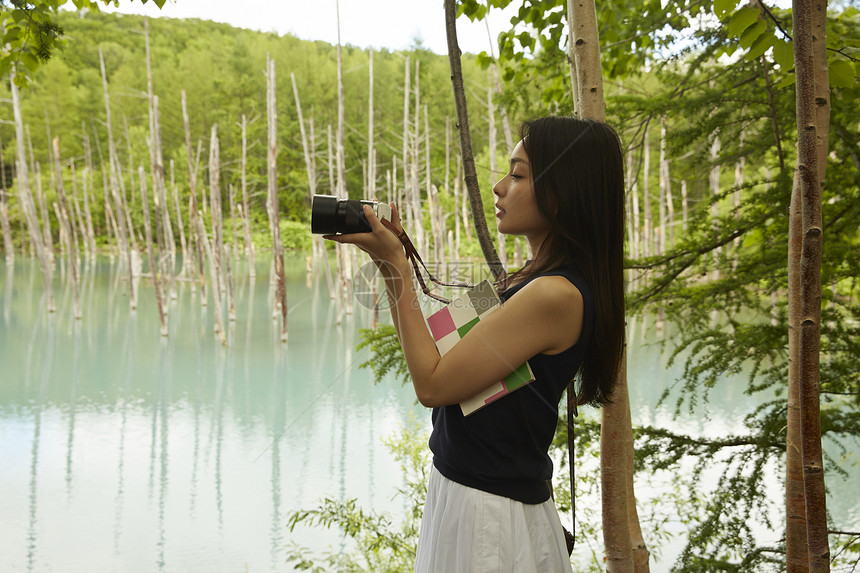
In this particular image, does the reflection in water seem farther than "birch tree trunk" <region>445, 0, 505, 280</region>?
Yes

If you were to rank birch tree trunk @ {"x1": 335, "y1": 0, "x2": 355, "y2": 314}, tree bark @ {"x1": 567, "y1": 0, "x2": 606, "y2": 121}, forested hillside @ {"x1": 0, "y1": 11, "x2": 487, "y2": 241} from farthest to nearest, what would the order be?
forested hillside @ {"x1": 0, "y1": 11, "x2": 487, "y2": 241} < birch tree trunk @ {"x1": 335, "y1": 0, "x2": 355, "y2": 314} < tree bark @ {"x1": 567, "y1": 0, "x2": 606, "y2": 121}

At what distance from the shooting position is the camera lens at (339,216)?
0.73 m

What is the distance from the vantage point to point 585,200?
763 millimetres

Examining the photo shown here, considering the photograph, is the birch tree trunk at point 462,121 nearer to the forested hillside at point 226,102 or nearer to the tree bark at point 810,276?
the tree bark at point 810,276

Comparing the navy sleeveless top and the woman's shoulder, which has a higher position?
the woman's shoulder

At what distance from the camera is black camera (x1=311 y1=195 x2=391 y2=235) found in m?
0.73

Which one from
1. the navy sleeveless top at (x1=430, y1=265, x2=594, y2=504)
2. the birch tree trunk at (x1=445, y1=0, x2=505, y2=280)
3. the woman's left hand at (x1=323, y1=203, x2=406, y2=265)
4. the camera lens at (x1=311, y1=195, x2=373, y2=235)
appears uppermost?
the birch tree trunk at (x1=445, y1=0, x2=505, y2=280)

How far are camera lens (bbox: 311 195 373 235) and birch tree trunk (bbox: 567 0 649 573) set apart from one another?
61 centimetres

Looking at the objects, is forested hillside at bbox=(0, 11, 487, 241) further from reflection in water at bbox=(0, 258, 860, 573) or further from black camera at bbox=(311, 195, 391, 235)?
black camera at bbox=(311, 195, 391, 235)

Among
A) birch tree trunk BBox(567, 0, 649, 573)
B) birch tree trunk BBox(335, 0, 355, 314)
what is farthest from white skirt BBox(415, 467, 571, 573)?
birch tree trunk BBox(335, 0, 355, 314)

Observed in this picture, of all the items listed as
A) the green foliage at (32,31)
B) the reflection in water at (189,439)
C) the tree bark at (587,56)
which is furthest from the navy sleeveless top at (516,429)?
the green foliage at (32,31)

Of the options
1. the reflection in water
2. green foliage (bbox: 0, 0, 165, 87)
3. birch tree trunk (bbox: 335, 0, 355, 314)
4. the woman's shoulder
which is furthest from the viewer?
birch tree trunk (bbox: 335, 0, 355, 314)

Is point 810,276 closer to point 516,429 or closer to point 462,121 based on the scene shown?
point 516,429

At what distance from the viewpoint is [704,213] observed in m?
2.34
